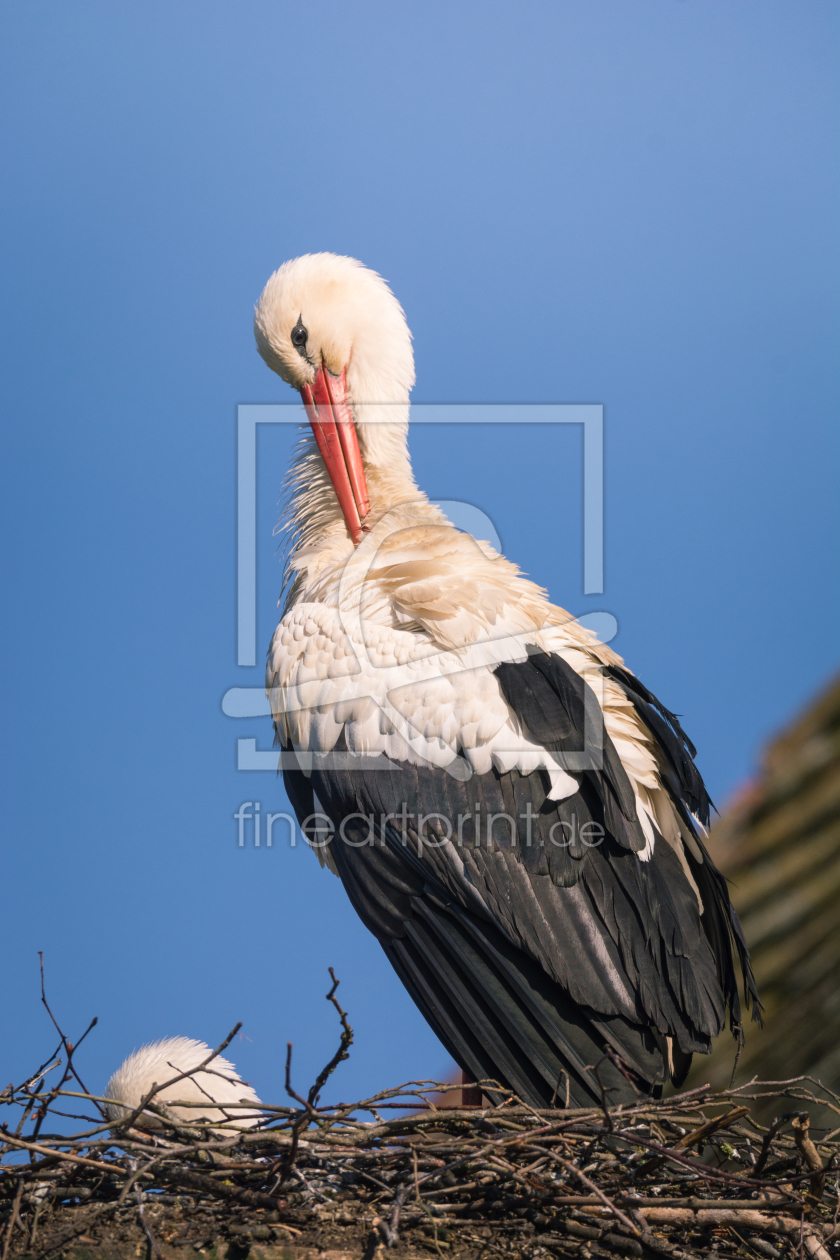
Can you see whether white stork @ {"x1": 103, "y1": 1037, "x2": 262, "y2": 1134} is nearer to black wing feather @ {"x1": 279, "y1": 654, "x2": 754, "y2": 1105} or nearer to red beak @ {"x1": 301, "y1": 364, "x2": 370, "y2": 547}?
black wing feather @ {"x1": 279, "y1": 654, "x2": 754, "y2": 1105}

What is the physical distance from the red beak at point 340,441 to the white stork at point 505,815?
272mm

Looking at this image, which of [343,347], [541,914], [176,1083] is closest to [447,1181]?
[541,914]

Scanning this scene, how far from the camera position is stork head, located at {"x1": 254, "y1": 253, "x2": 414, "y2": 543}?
4.00 metres

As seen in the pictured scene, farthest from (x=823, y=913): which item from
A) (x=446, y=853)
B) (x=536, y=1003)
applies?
(x=446, y=853)

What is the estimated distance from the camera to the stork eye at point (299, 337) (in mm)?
4058

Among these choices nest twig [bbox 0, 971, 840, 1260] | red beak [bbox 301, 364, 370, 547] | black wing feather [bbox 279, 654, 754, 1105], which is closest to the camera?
nest twig [bbox 0, 971, 840, 1260]

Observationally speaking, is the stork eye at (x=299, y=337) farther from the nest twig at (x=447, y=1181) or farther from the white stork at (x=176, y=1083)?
the nest twig at (x=447, y=1181)

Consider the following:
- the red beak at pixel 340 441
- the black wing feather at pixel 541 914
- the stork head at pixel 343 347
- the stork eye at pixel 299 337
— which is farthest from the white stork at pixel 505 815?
the stork eye at pixel 299 337

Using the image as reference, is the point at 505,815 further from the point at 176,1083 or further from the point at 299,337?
the point at 299,337

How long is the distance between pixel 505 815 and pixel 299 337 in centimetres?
207

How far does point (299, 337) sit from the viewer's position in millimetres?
4066

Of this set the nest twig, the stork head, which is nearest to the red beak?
the stork head

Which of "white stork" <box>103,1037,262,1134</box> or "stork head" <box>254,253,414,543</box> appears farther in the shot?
"stork head" <box>254,253,414,543</box>

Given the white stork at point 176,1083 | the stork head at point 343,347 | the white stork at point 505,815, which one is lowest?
the white stork at point 176,1083
